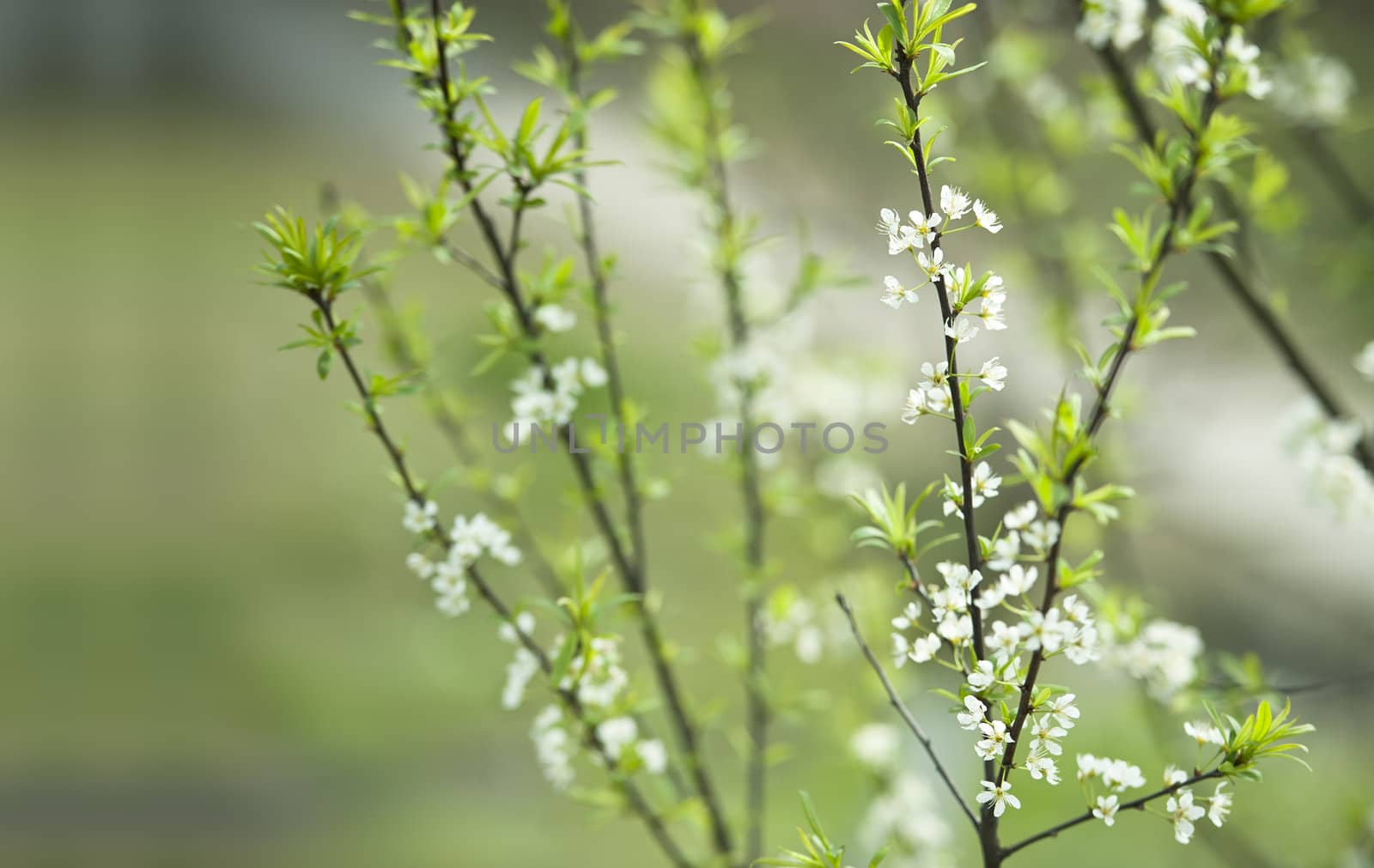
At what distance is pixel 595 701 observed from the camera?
0.61 m

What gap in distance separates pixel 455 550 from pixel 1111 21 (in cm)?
57

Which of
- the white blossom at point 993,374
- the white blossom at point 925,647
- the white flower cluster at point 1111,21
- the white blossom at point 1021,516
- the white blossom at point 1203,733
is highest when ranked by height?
the white flower cluster at point 1111,21

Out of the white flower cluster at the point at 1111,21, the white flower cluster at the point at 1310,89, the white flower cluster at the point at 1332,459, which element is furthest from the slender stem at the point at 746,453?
the white flower cluster at the point at 1310,89

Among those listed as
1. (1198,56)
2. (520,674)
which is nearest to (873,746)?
(520,674)

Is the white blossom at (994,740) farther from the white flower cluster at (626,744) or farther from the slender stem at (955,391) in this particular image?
the white flower cluster at (626,744)

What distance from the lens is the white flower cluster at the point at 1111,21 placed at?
60cm

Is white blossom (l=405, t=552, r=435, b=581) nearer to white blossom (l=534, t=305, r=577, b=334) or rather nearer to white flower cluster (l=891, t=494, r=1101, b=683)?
white blossom (l=534, t=305, r=577, b=334)

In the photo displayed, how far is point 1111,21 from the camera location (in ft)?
1.99

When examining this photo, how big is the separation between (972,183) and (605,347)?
651 millimetres

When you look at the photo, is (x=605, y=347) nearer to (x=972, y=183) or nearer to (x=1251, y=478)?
(x=972, y=183)

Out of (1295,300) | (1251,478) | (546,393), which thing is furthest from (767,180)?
(546,393)

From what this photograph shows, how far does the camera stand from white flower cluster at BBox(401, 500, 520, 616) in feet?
1.82

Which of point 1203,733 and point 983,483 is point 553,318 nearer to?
point 983,483

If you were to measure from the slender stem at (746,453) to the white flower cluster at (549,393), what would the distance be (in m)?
0.18
